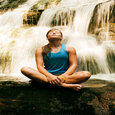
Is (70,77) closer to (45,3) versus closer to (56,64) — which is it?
(56,64)

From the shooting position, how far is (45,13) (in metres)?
10.7

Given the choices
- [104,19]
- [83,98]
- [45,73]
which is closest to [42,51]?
[45,73]

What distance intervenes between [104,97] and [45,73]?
1.00m

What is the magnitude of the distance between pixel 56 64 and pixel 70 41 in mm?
4293

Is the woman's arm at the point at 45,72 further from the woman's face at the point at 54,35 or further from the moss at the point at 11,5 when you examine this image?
the moss at the point at 11,5

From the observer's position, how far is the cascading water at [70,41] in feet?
18.9

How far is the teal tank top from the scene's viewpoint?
305 centimetres

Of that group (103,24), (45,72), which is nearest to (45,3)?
(103,24)

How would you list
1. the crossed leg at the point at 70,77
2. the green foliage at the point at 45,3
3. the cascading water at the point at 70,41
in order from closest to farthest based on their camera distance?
the crossed leg at the point at 70,77
the cascading water at the point at 70,41
the green foliage at the point at 45,3

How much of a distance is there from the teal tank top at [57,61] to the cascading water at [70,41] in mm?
2057

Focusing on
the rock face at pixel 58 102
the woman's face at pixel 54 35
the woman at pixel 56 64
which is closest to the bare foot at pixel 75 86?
the rock face at pixel 58 102

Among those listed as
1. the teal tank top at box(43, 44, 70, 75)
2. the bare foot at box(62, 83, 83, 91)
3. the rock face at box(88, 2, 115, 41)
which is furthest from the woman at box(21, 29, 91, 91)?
the rock face at box(88, 2, 115, 41)

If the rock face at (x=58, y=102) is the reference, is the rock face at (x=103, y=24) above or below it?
above

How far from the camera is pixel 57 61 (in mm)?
3062
